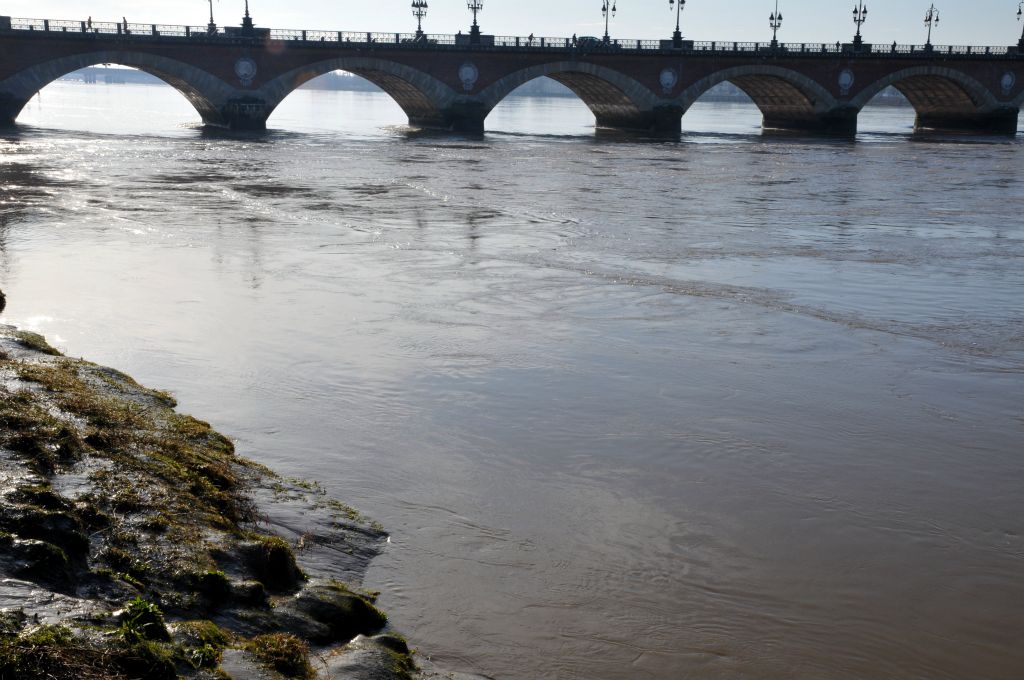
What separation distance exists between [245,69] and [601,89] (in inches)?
958

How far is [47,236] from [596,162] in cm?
2617

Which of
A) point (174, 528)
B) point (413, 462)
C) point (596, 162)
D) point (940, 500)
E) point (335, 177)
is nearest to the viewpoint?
point (174, 528)

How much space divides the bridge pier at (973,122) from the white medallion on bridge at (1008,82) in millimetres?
1576

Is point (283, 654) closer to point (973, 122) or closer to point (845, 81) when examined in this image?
point (845, 81)

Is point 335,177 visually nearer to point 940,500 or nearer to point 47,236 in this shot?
point 47,236

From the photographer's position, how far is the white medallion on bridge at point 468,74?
2473 inches

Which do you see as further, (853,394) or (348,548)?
(853,394)

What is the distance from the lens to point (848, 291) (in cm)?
1603

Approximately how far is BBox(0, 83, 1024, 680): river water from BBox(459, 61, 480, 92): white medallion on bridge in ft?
127

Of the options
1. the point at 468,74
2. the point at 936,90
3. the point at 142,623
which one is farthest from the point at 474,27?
the point at 142,623

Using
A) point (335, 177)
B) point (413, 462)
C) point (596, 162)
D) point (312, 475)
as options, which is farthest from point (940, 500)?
point (596, 162)

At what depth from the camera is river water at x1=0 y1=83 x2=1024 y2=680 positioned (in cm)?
630

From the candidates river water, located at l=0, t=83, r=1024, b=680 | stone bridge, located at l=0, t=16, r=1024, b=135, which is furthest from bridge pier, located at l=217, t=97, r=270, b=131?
river water, located at l=0, t=83, r=1024, b=680

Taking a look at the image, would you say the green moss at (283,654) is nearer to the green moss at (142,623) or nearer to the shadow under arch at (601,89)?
the green moss at (142,623)
